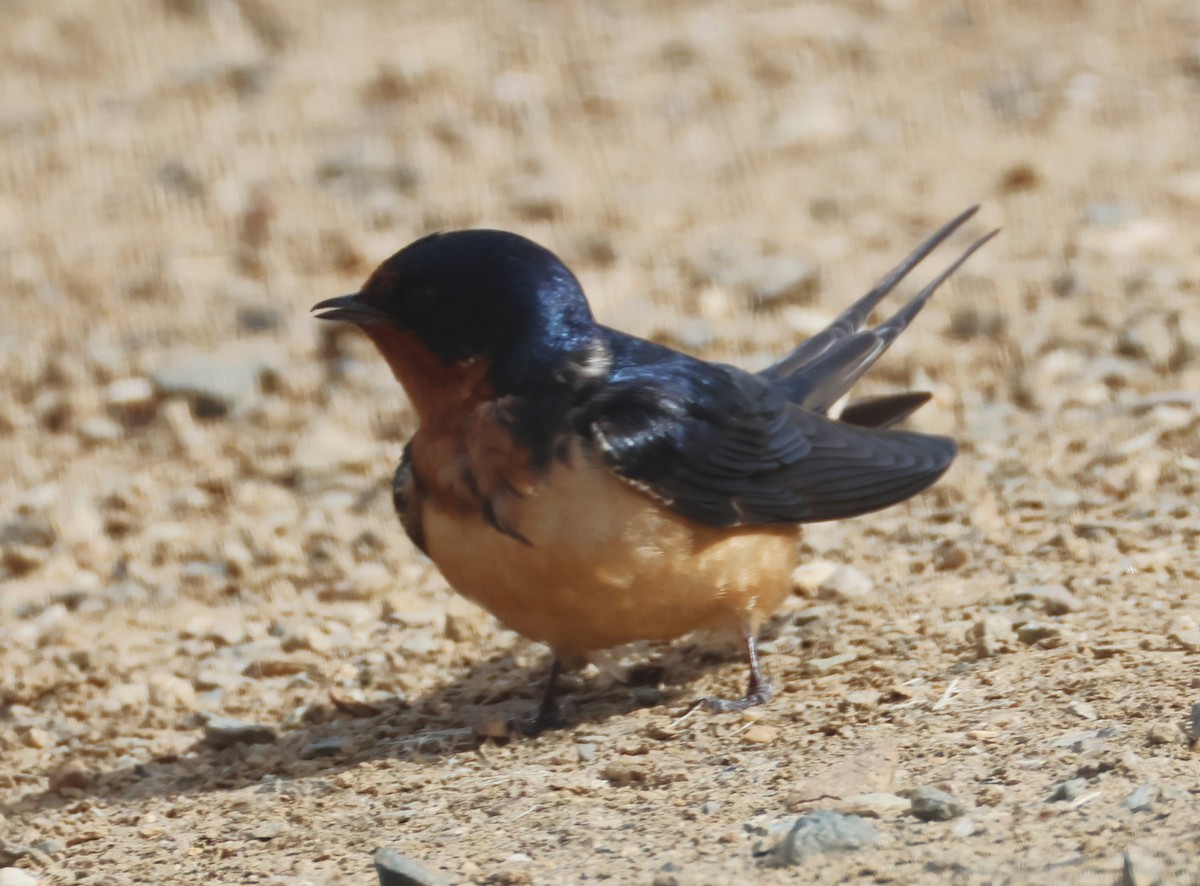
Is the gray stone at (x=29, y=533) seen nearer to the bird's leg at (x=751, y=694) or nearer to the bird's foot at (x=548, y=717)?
the bird's foot at (x=548, y=717)

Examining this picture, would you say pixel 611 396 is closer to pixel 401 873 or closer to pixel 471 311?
pixel 471 311

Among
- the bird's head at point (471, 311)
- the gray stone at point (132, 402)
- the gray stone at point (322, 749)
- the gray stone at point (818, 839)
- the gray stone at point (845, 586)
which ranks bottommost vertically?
the gray stone at point (818, 839)

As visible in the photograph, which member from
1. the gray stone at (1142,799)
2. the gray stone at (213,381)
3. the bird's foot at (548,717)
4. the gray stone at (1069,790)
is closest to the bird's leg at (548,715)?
the bird's foot at (548,717)

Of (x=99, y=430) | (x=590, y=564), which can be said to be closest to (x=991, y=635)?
(x=590, y=564)

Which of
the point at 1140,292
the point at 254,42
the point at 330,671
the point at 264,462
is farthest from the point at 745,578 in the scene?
the point at 254,42

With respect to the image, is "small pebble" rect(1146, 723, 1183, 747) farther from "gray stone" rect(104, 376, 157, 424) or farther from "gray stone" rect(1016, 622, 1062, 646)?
"gray stone" rect(104, 376, 157, 424)

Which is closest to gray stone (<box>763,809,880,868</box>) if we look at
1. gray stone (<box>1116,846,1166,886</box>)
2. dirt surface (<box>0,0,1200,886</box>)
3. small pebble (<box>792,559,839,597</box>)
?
dirt surface (<box>0,0,1200,886</box>)
